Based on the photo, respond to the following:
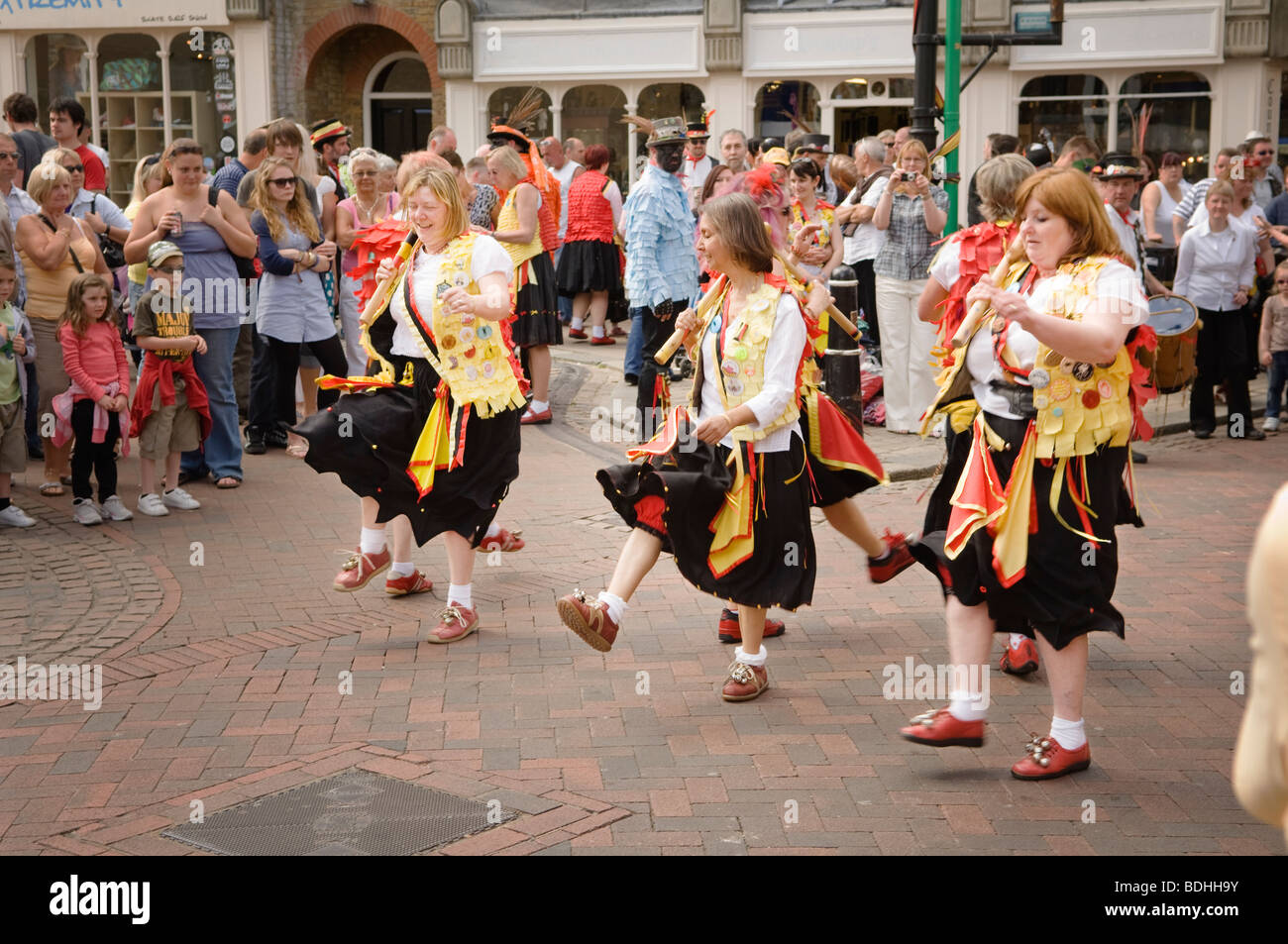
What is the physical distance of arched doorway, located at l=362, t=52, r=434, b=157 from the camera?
2398 centimetres

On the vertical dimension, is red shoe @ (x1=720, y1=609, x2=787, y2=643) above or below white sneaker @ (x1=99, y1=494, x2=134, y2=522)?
below

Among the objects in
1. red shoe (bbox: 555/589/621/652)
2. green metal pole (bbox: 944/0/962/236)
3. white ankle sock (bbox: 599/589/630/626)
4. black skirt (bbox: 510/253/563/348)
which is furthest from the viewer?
green metal pole (bbox: 944/0/962/236)

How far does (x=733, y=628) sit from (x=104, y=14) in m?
20.1

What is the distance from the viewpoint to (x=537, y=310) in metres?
11.0

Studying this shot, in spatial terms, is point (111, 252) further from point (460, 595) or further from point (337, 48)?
point (337, 48)

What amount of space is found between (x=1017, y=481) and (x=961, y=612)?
46cm

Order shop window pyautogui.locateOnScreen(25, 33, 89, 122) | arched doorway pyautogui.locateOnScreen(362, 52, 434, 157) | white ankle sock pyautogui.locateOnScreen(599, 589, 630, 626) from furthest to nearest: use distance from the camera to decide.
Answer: arched doorway pyautogui.locateOnScreen(362, 52, 434, 157) < shop window pyautogui.locateOnScreen(25, 33, 89, 122) < white ankle sock pyautogui.locateOnScreen(599, 589, 630, 626)

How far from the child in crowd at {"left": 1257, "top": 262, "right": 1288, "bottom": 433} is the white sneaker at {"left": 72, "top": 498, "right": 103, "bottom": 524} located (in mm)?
8200

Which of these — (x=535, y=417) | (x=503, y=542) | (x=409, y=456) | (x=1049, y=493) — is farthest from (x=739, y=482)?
(x=535, y=417)

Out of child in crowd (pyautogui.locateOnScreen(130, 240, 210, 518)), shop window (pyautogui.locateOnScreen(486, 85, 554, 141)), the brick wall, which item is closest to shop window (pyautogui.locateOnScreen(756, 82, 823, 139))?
shop window (pyautogui.locateOnScreen(486, 85, 554, 141))

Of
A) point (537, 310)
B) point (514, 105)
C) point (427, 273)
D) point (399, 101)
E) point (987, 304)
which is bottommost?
point (537, 310)

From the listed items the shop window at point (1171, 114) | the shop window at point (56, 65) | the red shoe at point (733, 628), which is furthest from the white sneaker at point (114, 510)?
the shop window at point (56, 65)

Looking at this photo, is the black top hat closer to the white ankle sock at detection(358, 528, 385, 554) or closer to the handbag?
the white ankle sock at detection(358, 528, 385, 554)

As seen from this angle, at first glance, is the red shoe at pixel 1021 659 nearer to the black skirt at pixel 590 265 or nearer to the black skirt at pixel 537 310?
the black skirt at pixel 537 310
